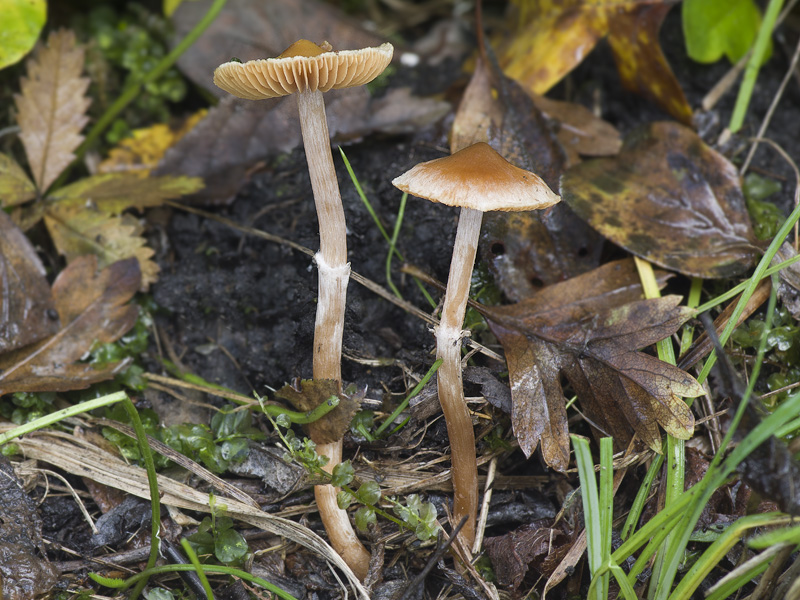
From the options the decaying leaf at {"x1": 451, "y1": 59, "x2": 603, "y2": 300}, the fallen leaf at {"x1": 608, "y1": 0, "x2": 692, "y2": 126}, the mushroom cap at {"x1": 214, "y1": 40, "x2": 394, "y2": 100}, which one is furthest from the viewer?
the fallen leaf at {"x1": 608, "y1": 0, "x2": 692, "y2": 126}

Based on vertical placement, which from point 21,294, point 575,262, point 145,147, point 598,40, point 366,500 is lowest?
point 366,500

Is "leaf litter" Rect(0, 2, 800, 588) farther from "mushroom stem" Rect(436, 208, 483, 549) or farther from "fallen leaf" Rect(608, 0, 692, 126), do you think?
"mushroom stem" Rect(436, 208, 483, 549)

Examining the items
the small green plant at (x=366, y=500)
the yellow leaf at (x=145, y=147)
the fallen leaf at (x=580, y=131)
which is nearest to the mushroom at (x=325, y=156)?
the small green plant at (x=366, y=500)

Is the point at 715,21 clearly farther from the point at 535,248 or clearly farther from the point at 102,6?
the point at 102,6

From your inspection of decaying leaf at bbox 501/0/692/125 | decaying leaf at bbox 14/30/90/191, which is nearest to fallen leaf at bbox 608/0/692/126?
decaying leaf at bbox 501/0/692/125

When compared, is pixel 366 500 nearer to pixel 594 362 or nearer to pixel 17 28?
pixel 594 362

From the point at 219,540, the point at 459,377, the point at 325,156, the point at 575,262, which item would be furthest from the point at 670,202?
the point at 219,540

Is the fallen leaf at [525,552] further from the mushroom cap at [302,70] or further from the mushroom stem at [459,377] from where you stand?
the mushroom cap at [302,70]
